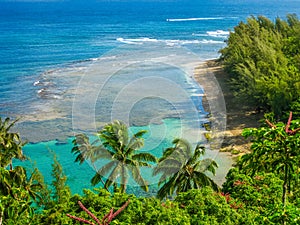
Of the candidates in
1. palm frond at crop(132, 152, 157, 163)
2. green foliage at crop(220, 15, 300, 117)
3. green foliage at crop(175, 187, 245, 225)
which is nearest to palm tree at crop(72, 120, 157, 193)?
palm frond at crop(132, 152, 157, 163)

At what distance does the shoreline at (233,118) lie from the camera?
3366 centimetres

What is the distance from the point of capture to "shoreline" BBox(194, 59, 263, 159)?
33.7 meters

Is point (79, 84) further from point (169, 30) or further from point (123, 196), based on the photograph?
point (169, 30)

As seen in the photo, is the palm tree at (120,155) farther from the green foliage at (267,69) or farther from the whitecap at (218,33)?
the whitecap at (218,33)

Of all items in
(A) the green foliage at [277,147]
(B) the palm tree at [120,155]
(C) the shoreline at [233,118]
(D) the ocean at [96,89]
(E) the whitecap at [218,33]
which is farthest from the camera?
(E) the whitecap at [218,33]

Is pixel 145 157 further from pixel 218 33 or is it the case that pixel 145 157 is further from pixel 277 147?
pixel 218 33

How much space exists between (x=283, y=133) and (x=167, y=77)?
5210cm

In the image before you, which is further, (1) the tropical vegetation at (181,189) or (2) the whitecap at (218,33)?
(2) the whitecap at (218,33)

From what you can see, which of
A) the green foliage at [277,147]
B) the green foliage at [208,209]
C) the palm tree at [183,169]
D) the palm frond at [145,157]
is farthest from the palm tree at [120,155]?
the green foliage at [277,147]

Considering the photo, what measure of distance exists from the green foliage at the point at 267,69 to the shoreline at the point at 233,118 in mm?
1650

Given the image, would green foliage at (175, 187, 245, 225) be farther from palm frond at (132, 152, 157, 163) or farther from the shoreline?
the shoreline

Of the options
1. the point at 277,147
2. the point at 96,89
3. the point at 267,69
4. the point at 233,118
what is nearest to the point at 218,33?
the point at 96,89

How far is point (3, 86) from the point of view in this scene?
5706 cm

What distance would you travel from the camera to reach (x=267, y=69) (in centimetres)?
4103
